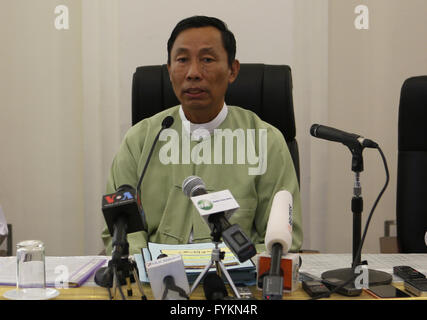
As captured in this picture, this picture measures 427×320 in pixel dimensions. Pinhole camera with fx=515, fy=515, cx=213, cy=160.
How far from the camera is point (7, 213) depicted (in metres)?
2.47

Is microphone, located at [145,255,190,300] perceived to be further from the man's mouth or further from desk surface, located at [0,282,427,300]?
the man's mouth

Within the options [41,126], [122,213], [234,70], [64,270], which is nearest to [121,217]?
[122,213]

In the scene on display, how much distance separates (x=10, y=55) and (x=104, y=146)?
0.60 metres

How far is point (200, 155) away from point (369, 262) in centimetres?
65

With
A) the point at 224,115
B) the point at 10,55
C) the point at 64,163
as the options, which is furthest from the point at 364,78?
the point at 10,55

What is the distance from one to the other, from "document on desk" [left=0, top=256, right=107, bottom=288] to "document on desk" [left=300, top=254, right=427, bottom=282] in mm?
520

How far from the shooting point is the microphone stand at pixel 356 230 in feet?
3.77

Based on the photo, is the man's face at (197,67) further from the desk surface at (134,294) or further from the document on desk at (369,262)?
the desk surface at (134,294)

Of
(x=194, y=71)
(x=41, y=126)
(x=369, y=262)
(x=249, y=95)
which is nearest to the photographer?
(x=369, y=262)

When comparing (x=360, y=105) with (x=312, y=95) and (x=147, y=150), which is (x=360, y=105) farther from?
(x=147, y=150)

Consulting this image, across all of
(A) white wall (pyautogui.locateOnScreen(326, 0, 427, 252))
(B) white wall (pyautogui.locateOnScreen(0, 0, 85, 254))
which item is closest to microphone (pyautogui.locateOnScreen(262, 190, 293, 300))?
(A) white wall (pyautogui.locateOnScreen(326, 0, 427, 252))

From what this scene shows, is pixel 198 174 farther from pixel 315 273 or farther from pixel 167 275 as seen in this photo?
pixel 167 275

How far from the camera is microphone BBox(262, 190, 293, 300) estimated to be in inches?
33.8

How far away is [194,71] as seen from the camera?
64.4 inches
